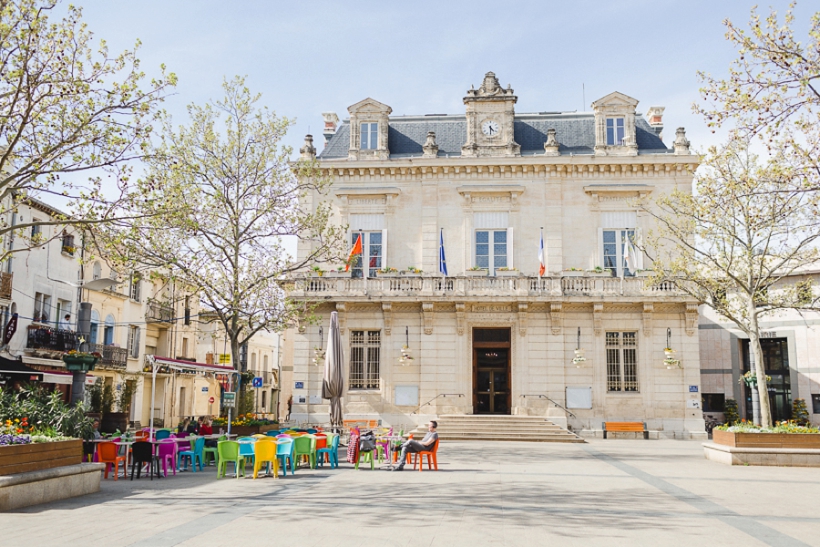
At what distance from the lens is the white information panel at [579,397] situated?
91.9ft

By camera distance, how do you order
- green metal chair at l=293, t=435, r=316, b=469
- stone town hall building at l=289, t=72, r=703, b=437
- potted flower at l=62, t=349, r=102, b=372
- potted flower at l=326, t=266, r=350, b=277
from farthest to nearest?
potted flower at l=326, t=266, r=350, b=277, stone town hall building at l=289, t=72, r=703, b=437, green metal chair at l=293, t=435, r=316, b=469, potted flower at l=62, t=349, r=102, b=372

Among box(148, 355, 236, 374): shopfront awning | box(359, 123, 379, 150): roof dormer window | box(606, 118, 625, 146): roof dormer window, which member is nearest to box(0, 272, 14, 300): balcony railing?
box(148, 355, 236, 374): shopfront awning

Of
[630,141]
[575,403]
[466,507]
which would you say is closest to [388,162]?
[630,141]

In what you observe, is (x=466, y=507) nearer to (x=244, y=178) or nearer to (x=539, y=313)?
(x=244, y=178)

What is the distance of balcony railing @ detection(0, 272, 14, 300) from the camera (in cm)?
2856

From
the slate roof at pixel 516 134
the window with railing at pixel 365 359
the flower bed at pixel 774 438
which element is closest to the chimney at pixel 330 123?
the slate roof at pixel 516 134

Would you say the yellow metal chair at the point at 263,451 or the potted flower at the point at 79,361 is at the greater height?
the potted flower at the point at 79,361

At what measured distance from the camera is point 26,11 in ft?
41.5

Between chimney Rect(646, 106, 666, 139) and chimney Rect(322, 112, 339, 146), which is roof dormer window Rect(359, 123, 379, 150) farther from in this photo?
chimney Rect(646, 106, 666, 139)

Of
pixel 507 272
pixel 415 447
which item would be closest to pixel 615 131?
pixel 507 272

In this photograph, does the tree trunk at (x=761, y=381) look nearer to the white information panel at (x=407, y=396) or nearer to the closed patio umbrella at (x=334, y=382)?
the closed patio umbrella at (x=334, y=382)

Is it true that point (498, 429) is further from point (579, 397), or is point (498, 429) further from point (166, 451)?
point (166, 451)

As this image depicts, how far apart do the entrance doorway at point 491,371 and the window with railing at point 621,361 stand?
155 inches

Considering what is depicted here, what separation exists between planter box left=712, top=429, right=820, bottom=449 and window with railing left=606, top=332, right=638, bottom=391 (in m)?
10.8
